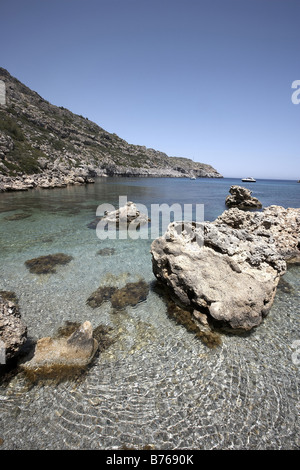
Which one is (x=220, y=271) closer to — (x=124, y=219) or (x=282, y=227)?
(x=282, y=227)

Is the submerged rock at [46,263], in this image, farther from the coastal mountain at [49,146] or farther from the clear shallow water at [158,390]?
the coastal mountain at [49,146]

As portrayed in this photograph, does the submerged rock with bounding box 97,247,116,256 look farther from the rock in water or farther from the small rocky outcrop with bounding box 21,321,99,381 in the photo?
the small rocky outcrop with bounding box 21,321,99,381

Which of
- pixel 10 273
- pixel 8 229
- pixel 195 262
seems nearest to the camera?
pixel 195 262

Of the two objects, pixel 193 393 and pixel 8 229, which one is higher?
pixel 8 229

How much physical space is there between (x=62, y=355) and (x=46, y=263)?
22.3 feet

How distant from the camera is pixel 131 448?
3613mm

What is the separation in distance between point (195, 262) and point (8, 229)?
54.3 ft

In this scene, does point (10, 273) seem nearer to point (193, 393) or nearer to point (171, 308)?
point (171, 308)

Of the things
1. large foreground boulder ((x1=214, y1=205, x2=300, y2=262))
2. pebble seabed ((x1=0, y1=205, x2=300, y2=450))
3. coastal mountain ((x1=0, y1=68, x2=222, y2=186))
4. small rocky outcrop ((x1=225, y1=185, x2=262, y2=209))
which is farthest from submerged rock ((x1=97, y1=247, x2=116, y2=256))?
coastal mountain ((x1=0, y1=68, x2=222, y2=186))

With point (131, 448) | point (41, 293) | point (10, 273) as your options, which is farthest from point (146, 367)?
point (10, 273)

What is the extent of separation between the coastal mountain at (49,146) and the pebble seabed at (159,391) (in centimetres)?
4790
